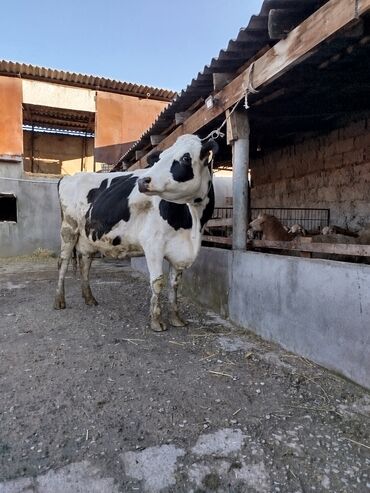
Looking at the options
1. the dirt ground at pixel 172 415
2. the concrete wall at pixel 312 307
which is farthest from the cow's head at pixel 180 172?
the dirt ground at pixel 172 415

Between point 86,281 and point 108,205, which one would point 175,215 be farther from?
point 86,281

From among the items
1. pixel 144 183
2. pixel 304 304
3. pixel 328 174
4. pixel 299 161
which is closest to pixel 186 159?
pixel 144 183

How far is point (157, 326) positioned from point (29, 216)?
9.35 meters

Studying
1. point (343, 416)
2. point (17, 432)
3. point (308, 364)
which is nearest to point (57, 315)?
point (17, 432)

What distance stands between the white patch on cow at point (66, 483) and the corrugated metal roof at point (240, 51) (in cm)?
329

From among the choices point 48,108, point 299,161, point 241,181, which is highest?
point 48,108

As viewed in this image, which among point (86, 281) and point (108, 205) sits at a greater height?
point (108, 205)

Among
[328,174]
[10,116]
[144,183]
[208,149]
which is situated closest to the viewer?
[144,183]

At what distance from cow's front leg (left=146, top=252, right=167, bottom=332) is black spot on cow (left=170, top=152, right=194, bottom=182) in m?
0.92

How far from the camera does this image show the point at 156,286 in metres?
3.86

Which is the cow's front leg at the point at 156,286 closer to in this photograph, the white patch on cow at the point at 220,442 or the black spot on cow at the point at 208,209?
the black spot on cow at the point at 208,209

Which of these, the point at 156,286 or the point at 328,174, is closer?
the point at 156,286

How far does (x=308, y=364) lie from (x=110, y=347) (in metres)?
1.75

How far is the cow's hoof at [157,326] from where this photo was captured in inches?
152
